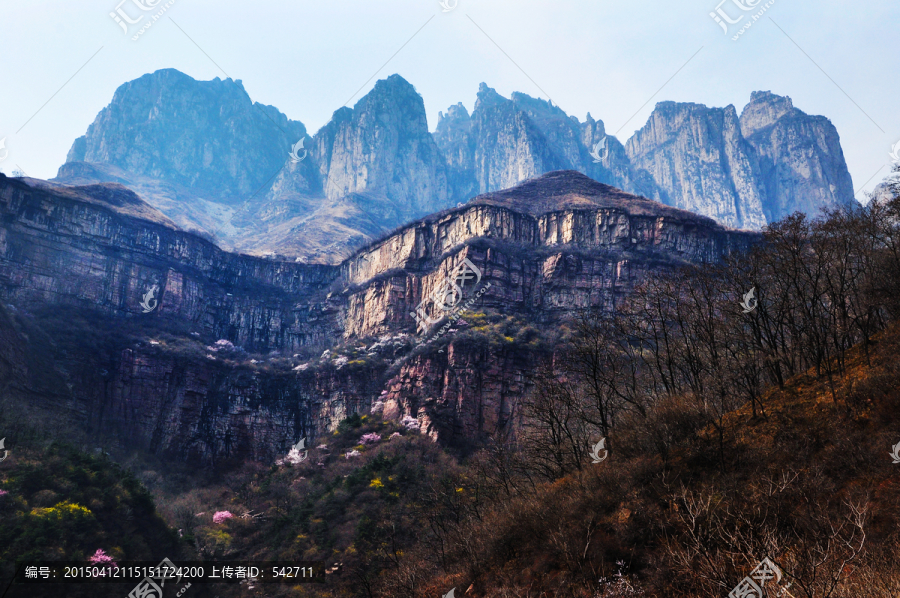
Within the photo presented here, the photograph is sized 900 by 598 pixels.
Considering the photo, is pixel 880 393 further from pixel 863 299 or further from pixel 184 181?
pixel 184 181

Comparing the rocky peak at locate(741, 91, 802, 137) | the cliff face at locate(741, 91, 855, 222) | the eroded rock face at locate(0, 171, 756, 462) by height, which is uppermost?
the rocky peak at locate(741, 91, 802, 137)

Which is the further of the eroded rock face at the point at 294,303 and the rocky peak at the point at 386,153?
the rocky peak at the point at 386,153

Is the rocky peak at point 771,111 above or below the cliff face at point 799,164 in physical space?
above

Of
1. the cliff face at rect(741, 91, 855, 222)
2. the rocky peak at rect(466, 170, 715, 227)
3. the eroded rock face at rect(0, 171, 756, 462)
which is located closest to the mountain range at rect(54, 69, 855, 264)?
the cliff face at rect(741, 91, 855, 222)

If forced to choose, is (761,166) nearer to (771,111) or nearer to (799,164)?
(799,164)

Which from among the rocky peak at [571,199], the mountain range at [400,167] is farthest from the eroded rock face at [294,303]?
the mountain range at [400,167]

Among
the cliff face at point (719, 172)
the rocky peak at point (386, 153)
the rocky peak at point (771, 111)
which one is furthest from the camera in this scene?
the rocky peak at point (771, 111)

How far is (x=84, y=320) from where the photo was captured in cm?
7131

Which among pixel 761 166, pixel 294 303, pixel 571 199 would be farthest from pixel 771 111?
pixel 294 303

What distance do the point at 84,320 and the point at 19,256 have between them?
1303cm

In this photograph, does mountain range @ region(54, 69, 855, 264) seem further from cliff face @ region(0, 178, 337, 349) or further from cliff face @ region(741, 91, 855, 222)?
cliff face @ region(0, 178, 337, 349)

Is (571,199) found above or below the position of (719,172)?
below

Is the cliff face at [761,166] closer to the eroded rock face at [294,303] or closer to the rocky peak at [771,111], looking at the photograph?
the rocky peak at [771,111]

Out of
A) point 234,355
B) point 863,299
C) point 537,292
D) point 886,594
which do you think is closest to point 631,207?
point 537,292
